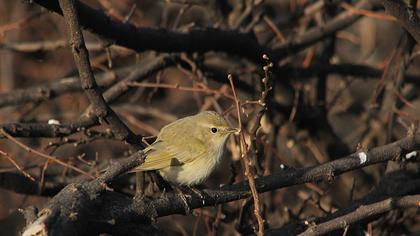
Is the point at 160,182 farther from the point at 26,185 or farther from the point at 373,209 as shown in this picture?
the point at 373,209

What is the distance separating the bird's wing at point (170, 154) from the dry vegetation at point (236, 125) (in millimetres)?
114

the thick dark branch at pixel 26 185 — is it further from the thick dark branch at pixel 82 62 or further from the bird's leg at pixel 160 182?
the thick dark branch at pixel 82 62

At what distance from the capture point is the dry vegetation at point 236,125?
3.60 meters

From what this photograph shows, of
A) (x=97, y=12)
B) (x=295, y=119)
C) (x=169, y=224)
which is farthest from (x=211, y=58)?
(x=97, y=12)

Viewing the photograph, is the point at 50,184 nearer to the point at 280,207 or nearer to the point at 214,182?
the point at 280,207

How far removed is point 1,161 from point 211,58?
3.42 metres

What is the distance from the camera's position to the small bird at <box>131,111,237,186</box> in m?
4.50

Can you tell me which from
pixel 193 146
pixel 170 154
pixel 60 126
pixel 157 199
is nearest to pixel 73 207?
pixel 157 199

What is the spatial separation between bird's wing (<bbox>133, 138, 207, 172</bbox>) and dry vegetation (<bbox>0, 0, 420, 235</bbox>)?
0.11 meters

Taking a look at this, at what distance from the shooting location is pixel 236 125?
627 centimetres

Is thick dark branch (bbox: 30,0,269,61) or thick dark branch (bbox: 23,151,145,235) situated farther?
thick dark branch (bbox: 30,0,269,61)

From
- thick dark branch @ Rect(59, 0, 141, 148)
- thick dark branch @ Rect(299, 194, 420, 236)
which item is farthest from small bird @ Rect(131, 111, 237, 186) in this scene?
thick dark branch @ Rect(299, 194, 420, 236)

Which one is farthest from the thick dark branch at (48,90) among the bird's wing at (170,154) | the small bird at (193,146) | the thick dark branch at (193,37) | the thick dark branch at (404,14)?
the thick dark branch at (404,14)

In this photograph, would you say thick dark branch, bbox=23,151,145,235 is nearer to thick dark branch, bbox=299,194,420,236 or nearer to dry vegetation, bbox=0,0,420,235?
dry vegetation, bbox=0,0,420,235
